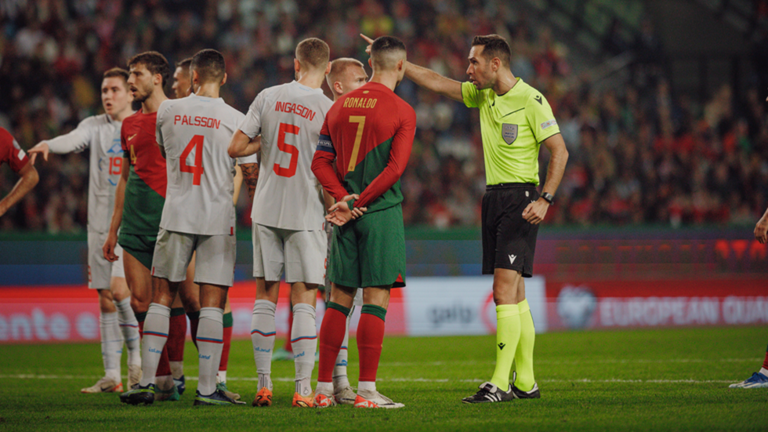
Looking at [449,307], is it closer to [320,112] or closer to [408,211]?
[408,211]

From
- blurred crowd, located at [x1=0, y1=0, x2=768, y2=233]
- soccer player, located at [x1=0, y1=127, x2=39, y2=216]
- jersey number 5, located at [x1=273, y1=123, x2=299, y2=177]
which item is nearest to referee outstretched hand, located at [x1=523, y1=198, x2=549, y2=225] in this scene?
jersey number 5, located at [x1=273, y1=123, x2=299, y2=177]

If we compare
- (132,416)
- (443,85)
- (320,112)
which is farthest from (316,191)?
(132,416)

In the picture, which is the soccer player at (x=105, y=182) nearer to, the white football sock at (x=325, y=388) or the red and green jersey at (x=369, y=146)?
the white football sock at (x=325, y=388)

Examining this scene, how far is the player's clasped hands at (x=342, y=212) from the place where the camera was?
489 centimetres

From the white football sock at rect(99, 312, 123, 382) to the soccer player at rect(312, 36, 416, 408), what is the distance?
2825 millimetres

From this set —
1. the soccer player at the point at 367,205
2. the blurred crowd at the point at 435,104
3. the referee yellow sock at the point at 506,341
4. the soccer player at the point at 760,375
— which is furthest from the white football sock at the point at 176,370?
the blurred crowd at the point at 435,104

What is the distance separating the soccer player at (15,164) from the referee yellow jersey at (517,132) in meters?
3.64

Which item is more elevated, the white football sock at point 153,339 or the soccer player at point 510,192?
the soccer player at point 510,192

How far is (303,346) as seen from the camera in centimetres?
525

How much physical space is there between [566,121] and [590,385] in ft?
40.3

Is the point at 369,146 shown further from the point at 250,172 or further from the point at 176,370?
the point at 176,370

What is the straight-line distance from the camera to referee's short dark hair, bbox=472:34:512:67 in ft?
18.5

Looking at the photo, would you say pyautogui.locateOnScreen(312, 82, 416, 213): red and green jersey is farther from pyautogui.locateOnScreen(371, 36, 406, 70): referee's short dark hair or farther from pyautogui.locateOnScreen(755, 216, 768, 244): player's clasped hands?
pyautogui.locateOnScreen(755, 216, 768, 244): player's clasped hands

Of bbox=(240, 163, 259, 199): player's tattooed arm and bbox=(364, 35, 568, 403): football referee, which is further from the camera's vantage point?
bbox=(240, 163, 259, 199): player's tattooed arm
